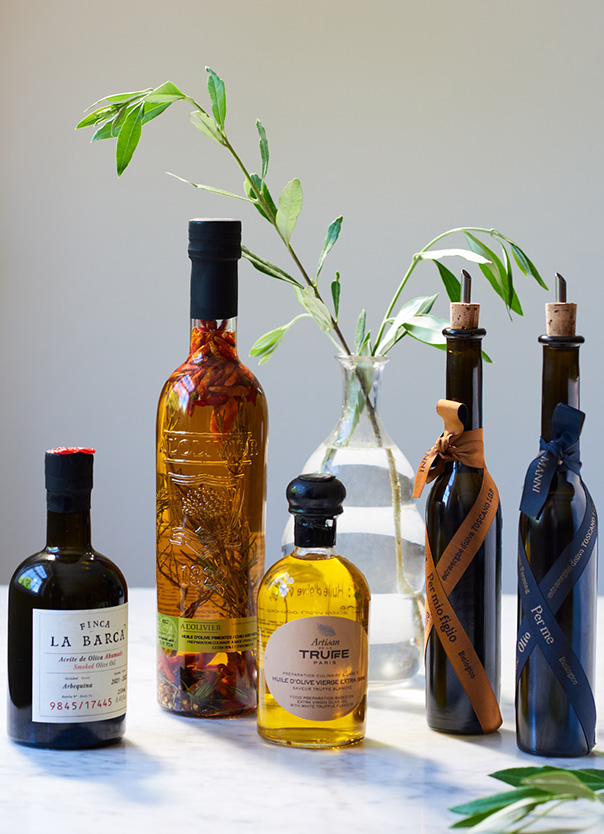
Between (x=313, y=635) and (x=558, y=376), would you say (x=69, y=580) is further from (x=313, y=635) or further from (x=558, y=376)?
(x=558, y=376)

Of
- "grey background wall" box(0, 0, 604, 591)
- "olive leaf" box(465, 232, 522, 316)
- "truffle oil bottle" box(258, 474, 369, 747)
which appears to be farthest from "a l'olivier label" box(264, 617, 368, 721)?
"grey background wall" box(0, 0, 604, 591)

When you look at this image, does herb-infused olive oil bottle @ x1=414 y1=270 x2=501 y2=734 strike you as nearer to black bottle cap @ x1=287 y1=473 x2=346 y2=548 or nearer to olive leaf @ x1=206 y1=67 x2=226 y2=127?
black bottle cap @ x1=287 y1=473 x2=346 y2=548

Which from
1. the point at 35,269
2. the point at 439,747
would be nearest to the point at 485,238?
the point at 35,269

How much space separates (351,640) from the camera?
33.3 inches

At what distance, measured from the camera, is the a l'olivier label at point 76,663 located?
82 cm

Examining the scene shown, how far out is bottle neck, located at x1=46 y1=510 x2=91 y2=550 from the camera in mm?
840

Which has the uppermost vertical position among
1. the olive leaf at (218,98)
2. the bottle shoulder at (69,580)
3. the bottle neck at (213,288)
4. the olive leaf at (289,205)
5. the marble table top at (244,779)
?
the olive leaf at (218,98)

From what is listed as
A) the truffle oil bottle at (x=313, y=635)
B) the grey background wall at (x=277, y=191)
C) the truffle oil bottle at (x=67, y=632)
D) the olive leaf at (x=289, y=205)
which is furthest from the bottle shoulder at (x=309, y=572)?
the grey background wall at (x=277, y=191)

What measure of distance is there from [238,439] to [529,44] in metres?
2.15

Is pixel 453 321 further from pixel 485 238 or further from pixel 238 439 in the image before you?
pixel 485 238

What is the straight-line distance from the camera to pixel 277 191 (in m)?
2.89

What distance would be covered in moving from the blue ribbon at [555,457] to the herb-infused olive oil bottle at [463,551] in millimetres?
64

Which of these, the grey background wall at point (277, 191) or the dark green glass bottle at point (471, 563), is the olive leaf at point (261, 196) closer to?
the dark green glass bottle at point (471, 563)

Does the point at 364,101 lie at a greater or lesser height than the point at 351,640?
greater
